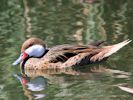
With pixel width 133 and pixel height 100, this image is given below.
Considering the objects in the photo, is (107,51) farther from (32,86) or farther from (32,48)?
(32,86)

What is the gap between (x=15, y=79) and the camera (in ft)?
35.2

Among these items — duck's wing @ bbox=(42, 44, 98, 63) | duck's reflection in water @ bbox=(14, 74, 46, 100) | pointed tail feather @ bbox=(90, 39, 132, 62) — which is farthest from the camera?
duck's wing @ bbox=(42, 44, 98, 63)

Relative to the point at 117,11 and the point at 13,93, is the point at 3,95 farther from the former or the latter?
the point at 117,11

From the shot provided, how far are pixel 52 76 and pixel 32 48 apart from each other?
115 cm

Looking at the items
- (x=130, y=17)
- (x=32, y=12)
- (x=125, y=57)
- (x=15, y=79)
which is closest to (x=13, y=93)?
(x=15, y=79)

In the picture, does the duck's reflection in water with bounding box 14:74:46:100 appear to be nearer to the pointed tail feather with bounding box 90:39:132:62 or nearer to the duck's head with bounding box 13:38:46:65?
the duck's head with bounding box 13:38:46:65

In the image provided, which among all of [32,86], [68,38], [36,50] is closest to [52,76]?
[32,86]

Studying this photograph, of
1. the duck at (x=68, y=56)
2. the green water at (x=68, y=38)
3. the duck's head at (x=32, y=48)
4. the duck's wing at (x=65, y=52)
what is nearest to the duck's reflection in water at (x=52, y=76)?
the green water at (x=68, y=38)

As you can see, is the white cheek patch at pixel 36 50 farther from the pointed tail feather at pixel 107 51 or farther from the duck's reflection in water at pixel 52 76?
the pointed tail feather at pixel 107 51

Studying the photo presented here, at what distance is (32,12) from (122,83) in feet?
24.5

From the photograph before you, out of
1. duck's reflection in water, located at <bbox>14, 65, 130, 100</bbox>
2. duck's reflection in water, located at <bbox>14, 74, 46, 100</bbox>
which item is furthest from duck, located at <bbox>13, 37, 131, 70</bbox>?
duck's reflection in water, located at <bbox>14, 74, 46, 100</bbox>

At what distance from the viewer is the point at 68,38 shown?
43.9 ft

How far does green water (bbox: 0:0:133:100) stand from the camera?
966 centimetres

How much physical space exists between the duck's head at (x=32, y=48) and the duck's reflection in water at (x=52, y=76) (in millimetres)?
456
